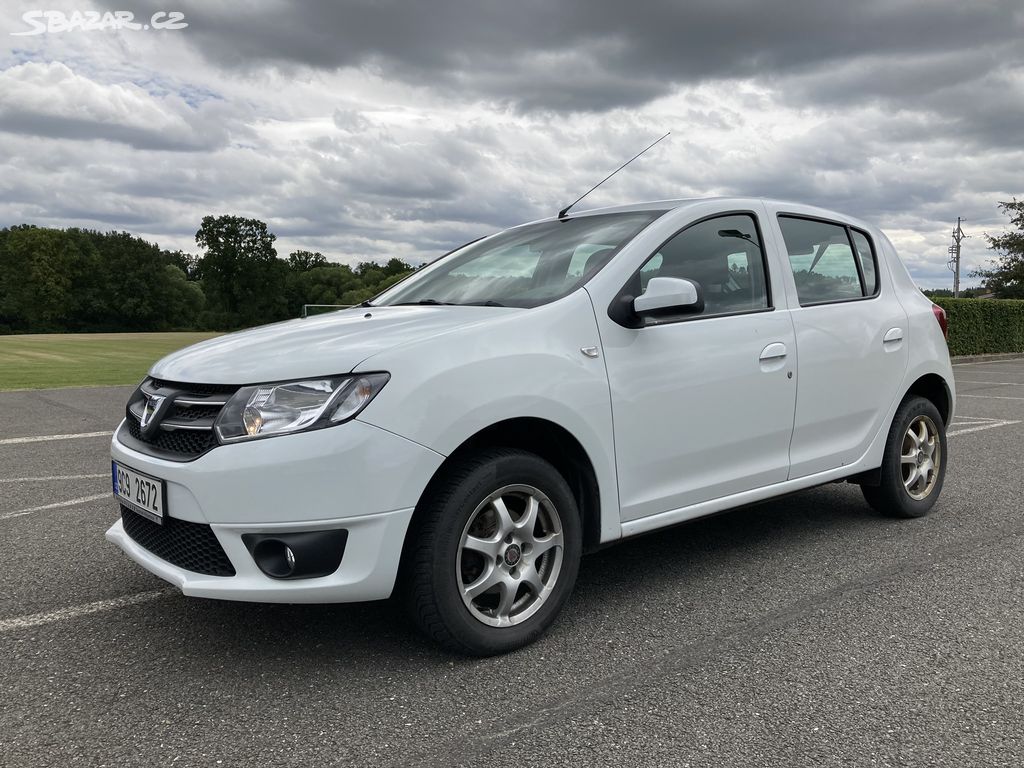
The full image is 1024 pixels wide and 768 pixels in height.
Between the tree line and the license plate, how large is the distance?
234 ft

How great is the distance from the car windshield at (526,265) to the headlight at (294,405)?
0.90 meters

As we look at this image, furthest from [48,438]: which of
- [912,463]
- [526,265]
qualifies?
[912,463]

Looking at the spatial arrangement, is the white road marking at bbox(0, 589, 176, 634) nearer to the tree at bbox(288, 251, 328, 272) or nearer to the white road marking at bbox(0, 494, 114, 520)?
the white road marking at bbox(0, 494, 114, 520)

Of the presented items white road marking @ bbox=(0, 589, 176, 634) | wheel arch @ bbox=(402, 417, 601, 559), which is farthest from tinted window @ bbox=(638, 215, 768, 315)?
white road marking @ bbox=(0, 589, 176, 634)

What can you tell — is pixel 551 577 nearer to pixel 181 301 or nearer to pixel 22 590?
pixel 22 590

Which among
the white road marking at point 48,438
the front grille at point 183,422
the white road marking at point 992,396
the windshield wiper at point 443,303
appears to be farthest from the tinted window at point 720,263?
the white road marking at point 992,396

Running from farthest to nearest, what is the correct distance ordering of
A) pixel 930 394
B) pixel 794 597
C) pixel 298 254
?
1. pixel 298 254
2. pixel 930 394
3. pixel 794 597

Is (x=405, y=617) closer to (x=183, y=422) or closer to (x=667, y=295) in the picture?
(x=183, y=422)

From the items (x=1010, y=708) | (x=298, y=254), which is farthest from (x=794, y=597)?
(x=298, y=254)

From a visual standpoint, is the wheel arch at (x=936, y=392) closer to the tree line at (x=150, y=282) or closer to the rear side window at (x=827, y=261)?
the rear side window at (x=827, y=261)

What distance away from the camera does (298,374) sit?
2795mm

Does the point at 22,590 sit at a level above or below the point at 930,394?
below

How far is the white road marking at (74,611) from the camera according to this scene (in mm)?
3416

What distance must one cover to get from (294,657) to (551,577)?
959 mm
